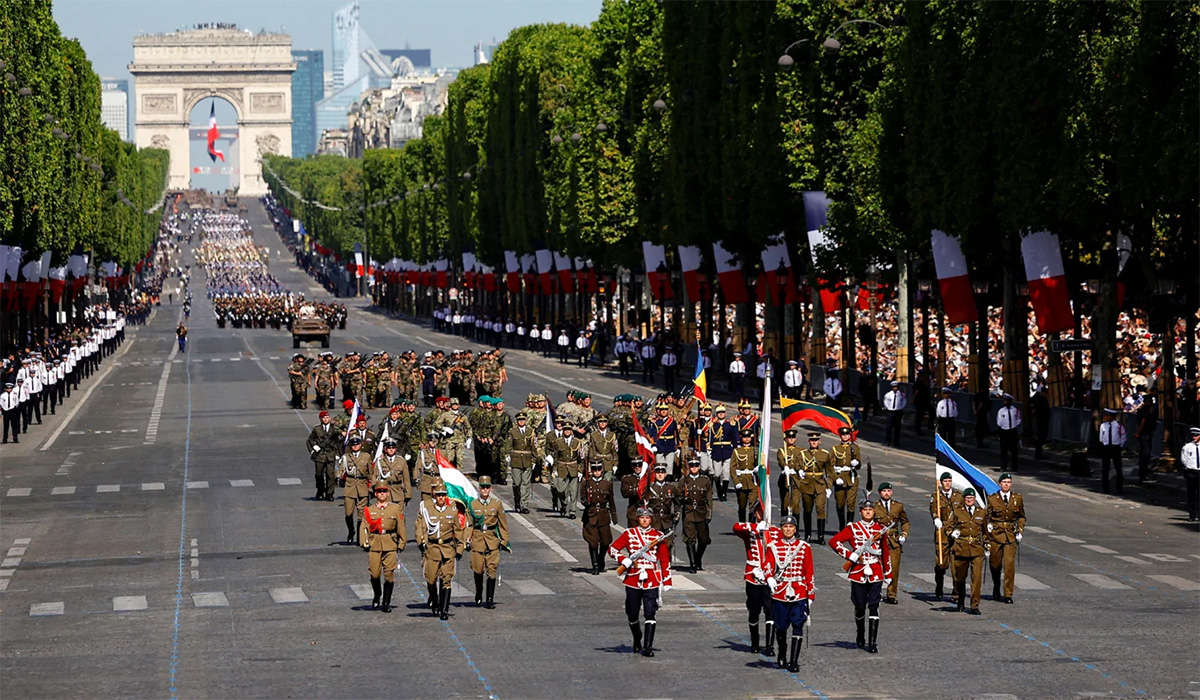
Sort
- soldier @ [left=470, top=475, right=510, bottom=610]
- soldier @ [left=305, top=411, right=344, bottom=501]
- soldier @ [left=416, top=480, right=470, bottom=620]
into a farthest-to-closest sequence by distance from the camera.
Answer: soldier @ [left=305, top=411, right=344, bottom=501] < soldier @ [left=470, top=475, right=510, bottom=610] < soldier @ [left=416, top=480, right=470, bottom=620]

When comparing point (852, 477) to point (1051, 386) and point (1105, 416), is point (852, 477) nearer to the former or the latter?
point (1105, 416)

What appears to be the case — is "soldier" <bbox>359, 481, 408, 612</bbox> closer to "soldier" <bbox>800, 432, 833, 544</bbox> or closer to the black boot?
the black boot

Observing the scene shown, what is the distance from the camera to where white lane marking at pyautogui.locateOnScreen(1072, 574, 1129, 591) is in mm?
28641

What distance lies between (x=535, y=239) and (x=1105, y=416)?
72394mm

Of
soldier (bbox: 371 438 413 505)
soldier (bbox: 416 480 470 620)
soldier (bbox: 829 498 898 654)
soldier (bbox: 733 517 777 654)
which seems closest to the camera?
soldier (bbox: 733 517 777 654)

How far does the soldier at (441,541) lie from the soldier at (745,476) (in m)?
8.05

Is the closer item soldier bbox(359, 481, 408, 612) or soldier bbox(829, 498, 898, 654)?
soldier bbox(829, 498, 898, 654)

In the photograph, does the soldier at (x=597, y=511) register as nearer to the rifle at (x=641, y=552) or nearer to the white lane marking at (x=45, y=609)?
the rifle at (x=641, y=552)

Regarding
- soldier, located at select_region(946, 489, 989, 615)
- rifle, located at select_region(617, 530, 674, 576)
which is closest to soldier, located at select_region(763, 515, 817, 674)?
rifle, located at select_region(617, 530, 674, 576)

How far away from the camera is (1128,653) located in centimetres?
2339

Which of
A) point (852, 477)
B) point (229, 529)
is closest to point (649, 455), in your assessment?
point (852, 477)

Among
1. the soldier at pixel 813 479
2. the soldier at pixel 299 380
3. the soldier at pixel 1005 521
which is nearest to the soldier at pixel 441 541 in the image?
the soldier at pixel 1005 521

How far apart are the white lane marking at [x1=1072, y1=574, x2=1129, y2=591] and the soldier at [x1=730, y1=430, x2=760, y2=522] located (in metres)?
5.41

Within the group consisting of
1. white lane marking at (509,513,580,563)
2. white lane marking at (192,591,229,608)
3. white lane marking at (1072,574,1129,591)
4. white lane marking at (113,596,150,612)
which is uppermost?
white lane marking at (509,513,580,563)
